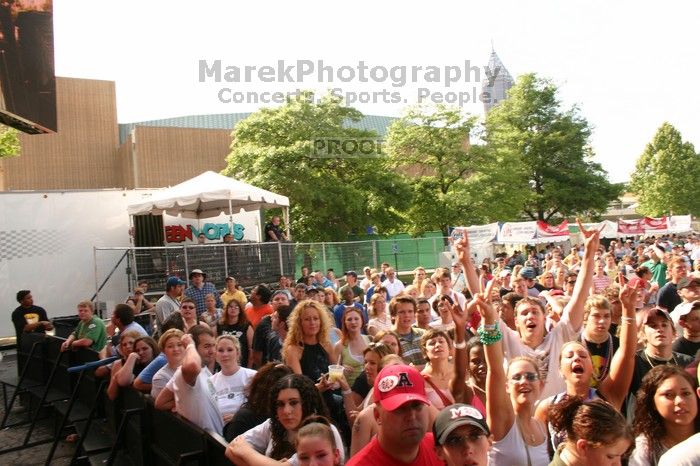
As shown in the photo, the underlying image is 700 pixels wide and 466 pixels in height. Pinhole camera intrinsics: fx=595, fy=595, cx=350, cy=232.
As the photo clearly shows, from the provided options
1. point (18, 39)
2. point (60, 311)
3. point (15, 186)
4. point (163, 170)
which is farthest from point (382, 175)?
point (15, 186)

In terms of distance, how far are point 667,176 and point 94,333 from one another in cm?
5495

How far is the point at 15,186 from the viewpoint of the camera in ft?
136

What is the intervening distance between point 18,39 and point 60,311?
259 inches

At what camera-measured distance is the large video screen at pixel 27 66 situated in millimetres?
10857

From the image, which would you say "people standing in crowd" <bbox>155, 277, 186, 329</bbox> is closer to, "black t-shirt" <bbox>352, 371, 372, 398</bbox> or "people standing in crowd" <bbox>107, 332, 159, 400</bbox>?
"people standing in crowd" <bbox>107, 332, 159, 400</bbox>

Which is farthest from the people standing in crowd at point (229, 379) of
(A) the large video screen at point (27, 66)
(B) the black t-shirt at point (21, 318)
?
(A) the large video screen at point (27, 66)

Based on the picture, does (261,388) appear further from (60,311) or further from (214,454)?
(60,311)

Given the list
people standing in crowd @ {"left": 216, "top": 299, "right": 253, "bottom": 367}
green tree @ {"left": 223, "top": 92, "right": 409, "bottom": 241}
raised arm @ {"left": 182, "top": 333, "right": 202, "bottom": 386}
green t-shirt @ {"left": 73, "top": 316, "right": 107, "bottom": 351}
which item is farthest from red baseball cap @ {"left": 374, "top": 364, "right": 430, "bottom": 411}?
green tree @ {"left": 223, "top": 92, "right": 409, "bottom": 241}

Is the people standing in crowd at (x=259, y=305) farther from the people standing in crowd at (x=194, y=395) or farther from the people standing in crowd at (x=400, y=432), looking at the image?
the people standing in crowd at (x=400, y=432)

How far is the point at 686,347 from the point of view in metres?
4.67

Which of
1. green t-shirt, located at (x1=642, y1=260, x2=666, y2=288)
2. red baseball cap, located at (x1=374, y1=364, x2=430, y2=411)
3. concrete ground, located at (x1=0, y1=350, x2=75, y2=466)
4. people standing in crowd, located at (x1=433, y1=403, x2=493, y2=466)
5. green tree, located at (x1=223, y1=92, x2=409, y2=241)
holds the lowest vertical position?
concrete ground, located at (x1=0, y1=350, x2=75, y2=466)

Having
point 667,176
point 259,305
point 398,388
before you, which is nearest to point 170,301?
point 259,305

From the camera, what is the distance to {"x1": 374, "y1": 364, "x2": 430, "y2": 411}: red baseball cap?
2385mm
